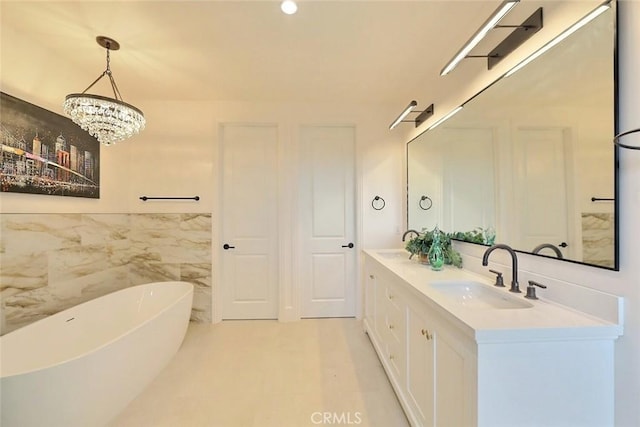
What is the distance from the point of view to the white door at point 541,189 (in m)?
1.23

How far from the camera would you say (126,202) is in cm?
304

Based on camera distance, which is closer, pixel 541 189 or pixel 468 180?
pixel 541 189

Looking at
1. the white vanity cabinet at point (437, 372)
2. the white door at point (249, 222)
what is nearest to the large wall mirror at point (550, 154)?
Answer: the white vanity cabinet at point (437, 372)

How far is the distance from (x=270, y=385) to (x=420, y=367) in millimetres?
1189

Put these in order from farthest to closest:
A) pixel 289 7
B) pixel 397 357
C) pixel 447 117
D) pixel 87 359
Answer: pixel 447 117 < pixel 397 357 < pixel 289 7 < pixel 87 359

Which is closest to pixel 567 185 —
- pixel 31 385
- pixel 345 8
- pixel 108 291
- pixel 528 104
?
pixel 528 104

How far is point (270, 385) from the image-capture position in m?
1.99

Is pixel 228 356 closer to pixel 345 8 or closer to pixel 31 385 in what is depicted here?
pixel 31 385

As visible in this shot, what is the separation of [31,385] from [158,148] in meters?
2.51

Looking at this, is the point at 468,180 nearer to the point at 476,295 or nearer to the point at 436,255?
the point at 436,255

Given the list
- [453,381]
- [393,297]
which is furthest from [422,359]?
[393,297]

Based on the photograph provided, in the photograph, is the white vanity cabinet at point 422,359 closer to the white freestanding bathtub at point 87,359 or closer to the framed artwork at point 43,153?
the white freestanding bathtub at point 87,359

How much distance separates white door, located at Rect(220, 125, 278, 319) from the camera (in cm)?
320

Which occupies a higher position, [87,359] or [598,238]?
[598,238]
